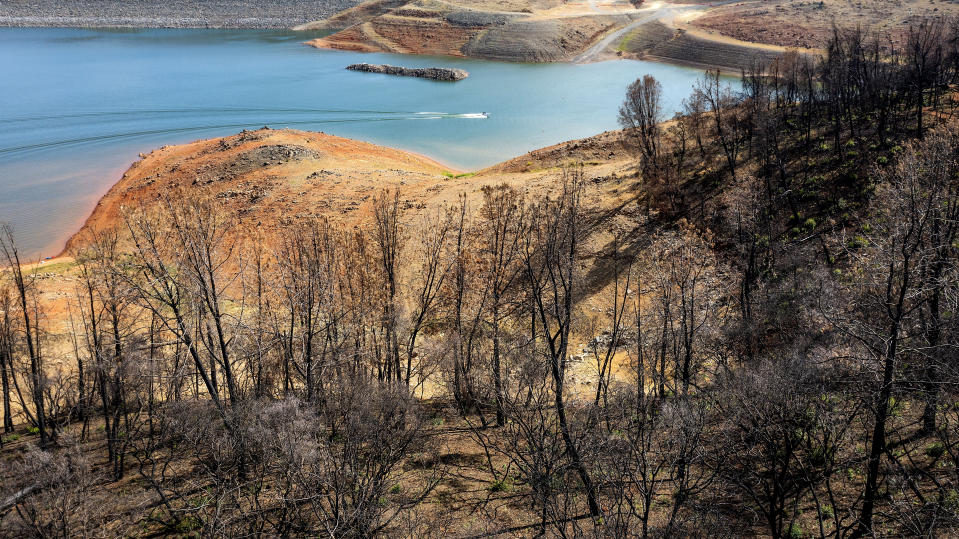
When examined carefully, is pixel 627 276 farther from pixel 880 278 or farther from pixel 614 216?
pixel 880 278

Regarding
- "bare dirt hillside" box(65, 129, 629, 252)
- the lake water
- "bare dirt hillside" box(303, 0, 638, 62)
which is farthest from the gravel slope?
"bare dirt hillside" box(65, 129, 629, 252)

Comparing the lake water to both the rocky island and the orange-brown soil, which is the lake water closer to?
the rocky island

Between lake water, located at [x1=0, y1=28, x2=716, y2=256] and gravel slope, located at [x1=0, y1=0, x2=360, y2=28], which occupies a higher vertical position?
gravel slope, located at [x1=0, y1=0, x2=360, y2=28]

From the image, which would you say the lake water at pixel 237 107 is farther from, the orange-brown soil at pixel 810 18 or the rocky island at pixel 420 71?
the orange-brown soil at pixel 810 18

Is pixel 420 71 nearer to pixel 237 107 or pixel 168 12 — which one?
pixel 237 107

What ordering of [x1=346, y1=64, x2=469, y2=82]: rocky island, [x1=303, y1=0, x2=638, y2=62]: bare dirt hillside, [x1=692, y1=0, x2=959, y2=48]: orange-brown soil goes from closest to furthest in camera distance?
[x1=692, y1=0, x2=959, y2=48]: orange-brown soil
[x1=346, y1=64, x2=469, y2=82]: rocky island
[x1=303, y1=0, x2=638, y2=62]: bare dirt hillside

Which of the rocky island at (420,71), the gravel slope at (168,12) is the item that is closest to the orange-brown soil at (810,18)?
the rocky island at (420,71)
